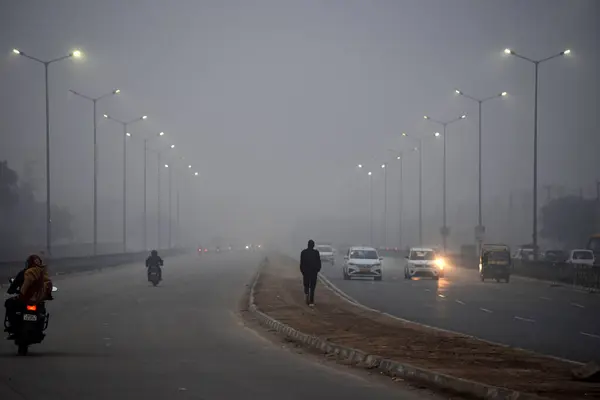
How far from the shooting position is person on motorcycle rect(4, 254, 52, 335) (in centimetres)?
1752

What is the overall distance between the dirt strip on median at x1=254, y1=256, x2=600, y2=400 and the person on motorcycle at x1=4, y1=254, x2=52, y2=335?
5659 mm

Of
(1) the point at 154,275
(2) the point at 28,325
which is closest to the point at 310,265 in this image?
(2) the point at 28,325

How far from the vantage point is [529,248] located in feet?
299

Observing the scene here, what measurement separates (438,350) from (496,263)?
39127 mm

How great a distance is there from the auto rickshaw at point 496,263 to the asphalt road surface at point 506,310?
3.65m

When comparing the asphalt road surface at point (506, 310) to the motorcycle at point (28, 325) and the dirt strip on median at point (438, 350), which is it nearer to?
the dirt strip on median at point (438, 350)

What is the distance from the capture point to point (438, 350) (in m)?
18.3

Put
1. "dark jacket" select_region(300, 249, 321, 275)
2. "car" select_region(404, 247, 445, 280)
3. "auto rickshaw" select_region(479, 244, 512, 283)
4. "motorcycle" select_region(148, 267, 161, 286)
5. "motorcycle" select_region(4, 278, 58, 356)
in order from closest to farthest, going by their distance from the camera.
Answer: "motorcycle" select_region(4, 278, 58, 356) → "dark jacket" select_region(300, 249, 321, 275) → "motorcycle" select_region(148, 267, 161, 286) → "auto rickshaw" select_region(479, 244, 512, 283) → "car" select_region(404, 247, 445, 280)

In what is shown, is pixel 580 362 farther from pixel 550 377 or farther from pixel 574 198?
pixel 574 198

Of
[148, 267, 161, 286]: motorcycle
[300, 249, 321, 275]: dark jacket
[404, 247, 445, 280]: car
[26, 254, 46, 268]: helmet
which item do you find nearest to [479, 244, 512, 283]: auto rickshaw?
[404, 247, 445, 280]: car

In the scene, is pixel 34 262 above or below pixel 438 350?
above

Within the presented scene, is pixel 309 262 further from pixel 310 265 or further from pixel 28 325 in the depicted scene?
pixel 28 325

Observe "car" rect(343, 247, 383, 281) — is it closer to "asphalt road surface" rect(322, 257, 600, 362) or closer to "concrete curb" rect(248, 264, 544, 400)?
"asphalt road surface" rect(322, 257, 600, 362)

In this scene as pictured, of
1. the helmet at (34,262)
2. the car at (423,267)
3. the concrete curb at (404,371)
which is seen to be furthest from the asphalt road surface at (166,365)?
the car at (423,267)
